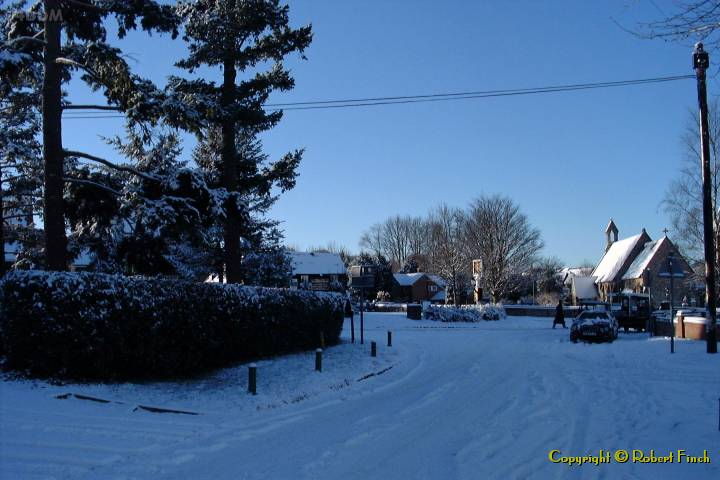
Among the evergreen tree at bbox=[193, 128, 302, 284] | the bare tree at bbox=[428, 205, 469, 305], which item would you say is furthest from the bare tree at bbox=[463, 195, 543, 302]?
the evergreen tree at bbox=[193, 128, 302, 284]

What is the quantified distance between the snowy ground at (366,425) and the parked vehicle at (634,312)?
64.0 feet

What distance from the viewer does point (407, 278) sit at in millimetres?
91312

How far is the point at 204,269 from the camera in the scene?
35.4m

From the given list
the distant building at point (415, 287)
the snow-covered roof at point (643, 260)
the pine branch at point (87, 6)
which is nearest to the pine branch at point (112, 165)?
the pine branch at point (87, 6)

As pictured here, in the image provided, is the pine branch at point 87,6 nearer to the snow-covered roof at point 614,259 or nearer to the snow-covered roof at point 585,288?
the snow-covered roof at point 614,259

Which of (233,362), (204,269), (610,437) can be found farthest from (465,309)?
(610,437)

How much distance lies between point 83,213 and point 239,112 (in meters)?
6.51

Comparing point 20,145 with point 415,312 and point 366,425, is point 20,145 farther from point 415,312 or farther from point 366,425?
point 415,312

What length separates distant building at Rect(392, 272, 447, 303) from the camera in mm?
89750

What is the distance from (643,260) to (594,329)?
149ft

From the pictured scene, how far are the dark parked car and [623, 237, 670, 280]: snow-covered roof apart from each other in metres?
40.3

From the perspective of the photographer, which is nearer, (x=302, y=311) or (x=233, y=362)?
(x=233, y=362)

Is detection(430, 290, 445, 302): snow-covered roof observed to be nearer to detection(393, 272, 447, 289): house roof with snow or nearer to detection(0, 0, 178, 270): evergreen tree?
detection(393, 272, 447, 289): house roof with snow

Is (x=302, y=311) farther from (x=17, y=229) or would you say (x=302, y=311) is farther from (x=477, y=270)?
(x=477, y=270)
